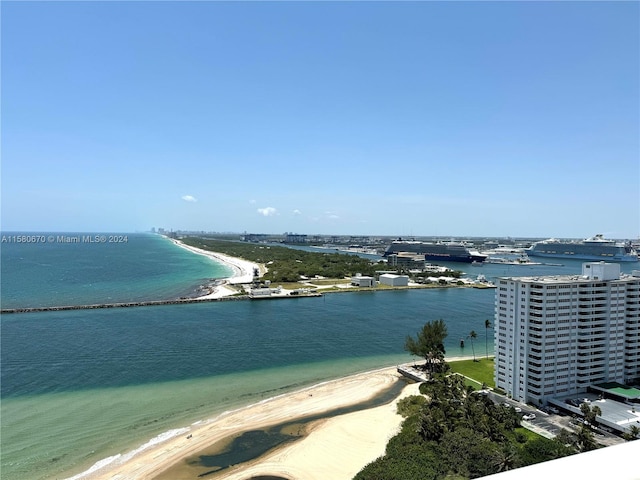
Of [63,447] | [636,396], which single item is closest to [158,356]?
[63,447]

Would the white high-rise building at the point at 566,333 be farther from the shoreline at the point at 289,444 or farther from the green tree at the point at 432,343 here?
the shoreline at the point at 289,444

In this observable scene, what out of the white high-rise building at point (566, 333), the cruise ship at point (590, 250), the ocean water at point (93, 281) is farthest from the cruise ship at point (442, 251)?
the white high-rise building at point (566, 333)

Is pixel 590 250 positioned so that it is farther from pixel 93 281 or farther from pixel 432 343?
pixel 93 281

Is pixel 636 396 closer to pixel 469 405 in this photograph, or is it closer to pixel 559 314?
pixel 559 314

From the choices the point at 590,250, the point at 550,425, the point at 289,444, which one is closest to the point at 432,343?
the point at 550,425

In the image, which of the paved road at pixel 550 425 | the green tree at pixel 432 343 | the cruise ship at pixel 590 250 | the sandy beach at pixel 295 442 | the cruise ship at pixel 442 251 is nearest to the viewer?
the sandy beach at pixel 295 442

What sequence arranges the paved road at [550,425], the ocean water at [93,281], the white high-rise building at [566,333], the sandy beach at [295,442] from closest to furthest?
1. the sandy beach at [295,442]
2. the paved road at [550,425]
3. the white high-rise building at [566,333]
4. the ocean water at [93,281]

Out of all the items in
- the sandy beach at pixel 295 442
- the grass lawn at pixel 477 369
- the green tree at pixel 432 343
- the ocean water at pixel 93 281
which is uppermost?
the green tree at pixel 432 343
